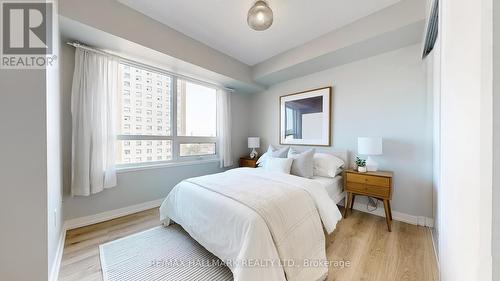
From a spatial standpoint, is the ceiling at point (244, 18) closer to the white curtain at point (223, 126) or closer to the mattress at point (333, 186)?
the white curtain at point (223, 126)

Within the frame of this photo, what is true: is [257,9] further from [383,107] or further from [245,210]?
[383,107]

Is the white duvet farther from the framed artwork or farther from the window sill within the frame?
the framed artwork

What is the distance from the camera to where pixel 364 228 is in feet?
7.05

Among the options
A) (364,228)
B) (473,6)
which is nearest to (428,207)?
(364,228)

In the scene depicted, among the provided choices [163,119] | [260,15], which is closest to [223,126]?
[163,119]

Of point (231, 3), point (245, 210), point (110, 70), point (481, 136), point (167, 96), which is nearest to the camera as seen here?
point (481, 136)

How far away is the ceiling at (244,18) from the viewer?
199 cm

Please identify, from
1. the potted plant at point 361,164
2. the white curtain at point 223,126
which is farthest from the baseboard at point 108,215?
the potted plant at point 361,164

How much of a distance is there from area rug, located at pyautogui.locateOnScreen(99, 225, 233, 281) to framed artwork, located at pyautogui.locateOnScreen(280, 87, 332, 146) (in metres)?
2.40

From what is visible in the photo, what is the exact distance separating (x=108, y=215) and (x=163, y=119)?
157 cm

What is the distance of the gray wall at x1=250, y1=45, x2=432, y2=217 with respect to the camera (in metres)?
2.22

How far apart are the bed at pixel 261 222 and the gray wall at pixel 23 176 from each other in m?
1.02

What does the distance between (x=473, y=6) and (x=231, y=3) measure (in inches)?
80.3

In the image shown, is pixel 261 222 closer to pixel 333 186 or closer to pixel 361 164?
pixel 333 186
